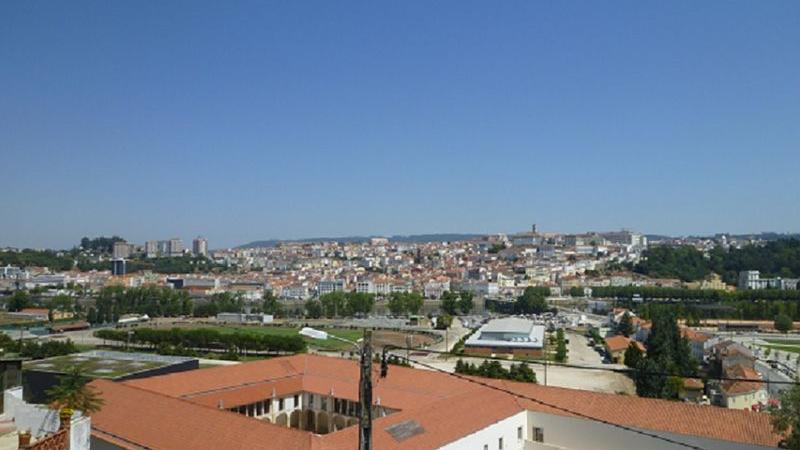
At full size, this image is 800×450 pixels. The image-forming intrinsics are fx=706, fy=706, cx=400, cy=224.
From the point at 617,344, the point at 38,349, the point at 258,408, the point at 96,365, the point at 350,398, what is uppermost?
the point at 350,398

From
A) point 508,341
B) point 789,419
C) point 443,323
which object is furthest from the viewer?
point 443,323

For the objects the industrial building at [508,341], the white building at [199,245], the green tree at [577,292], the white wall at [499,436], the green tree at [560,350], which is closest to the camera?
the white wall at [499,436]

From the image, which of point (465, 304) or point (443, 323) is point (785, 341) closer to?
point (443, 323)

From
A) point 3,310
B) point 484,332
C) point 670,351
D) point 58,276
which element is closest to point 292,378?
point 670,351

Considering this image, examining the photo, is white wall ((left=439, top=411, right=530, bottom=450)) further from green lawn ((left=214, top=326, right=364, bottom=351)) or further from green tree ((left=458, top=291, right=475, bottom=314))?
green tree ((left=458, top=291, right=475, bottom=314))

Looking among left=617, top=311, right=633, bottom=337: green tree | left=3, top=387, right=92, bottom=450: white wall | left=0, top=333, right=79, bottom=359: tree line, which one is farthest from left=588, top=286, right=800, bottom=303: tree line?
left=3, top=387, right=92, bottom=450: white wall

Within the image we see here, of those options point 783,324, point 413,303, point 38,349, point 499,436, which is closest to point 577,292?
point 413,303

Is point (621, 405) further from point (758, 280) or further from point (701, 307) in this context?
point (758, 280)

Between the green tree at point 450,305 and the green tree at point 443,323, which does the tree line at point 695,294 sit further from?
the green tree at point 443,323

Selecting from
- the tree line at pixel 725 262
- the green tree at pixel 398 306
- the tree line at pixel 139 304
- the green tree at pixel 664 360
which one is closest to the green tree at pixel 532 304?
the green tree at pixel 398 306
